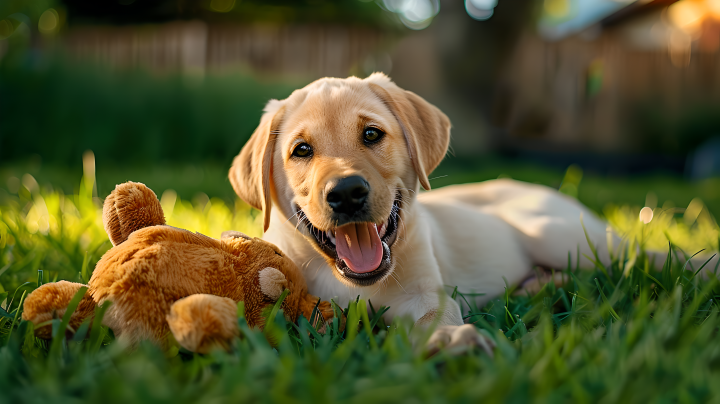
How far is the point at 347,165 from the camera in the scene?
75.5 inches

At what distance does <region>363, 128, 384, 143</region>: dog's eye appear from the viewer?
212 centimetres

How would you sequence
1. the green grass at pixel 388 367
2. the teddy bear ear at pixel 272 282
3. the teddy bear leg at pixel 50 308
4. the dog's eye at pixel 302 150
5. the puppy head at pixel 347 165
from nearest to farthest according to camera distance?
the green grass at pixel 388 367 < the teddy bear leg at pixel 50 308 < the teddy bear ear at pixel 272 282 < the puppy head at pixel 347 165 < the dog's eye at pixel 302 150

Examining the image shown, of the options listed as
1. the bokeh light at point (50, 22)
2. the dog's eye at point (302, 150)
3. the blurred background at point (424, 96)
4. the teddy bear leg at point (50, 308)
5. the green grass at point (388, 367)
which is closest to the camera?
the green grass at point (388, 367)

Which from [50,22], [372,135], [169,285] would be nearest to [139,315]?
[169,285]

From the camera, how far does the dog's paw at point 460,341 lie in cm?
137

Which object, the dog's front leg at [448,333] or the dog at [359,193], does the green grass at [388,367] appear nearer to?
the dog's front leg at [448,333]

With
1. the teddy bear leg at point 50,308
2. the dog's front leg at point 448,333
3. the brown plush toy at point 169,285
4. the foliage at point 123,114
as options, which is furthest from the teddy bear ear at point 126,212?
the foliage at point 123,114

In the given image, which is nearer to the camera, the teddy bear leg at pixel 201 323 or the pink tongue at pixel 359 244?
the teddy bear leg at pixel 201 323

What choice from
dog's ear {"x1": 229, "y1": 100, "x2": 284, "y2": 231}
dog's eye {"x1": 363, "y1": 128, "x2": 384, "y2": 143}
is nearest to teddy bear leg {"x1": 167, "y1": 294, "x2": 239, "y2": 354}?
dog's ear {"x1": 229, "y1": 100, "x2": 284, "y2": 231}

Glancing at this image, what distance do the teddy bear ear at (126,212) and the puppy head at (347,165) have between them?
495mm

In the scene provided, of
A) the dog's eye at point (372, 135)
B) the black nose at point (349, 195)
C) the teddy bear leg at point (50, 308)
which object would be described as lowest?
the teddy bear leg at point (50, 308)

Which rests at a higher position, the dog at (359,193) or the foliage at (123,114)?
the dog at (359,193)

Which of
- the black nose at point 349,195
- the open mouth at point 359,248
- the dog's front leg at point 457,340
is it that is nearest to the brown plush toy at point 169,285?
the open mouth at point 359,248

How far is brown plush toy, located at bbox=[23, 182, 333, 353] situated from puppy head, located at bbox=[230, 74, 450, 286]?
24 cm
